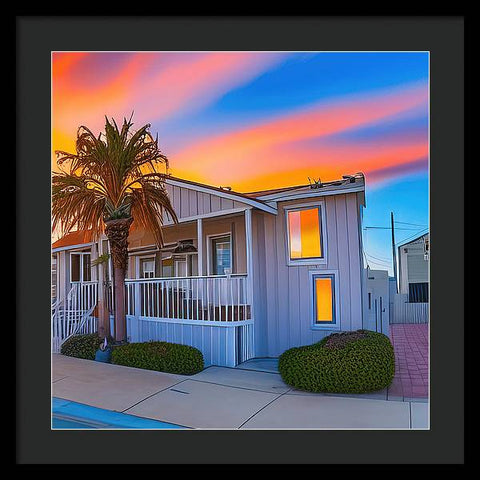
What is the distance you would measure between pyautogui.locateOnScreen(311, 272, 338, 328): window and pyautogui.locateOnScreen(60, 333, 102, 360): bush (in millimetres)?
3608

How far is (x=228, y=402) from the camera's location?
5.25 m

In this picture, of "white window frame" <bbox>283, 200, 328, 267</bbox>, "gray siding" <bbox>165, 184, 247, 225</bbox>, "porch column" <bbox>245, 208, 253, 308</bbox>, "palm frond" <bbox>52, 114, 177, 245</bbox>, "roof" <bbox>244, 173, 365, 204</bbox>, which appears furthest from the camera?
"gray siding" <bbox>165, 184, 247, 225</bbox>

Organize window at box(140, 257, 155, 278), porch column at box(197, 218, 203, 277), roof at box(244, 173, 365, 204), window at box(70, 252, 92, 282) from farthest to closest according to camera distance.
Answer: window at box(70, 252, 92, 282) < window at box(140, 257, 155, 278) < porch column at box(197, 218, 203, 277) < roof at box(244, 173, 365, 204)

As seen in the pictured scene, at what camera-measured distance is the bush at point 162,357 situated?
648 cm

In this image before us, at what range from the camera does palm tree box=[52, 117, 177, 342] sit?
6898 millimetres

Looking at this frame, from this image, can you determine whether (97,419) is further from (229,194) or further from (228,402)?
(229,194)

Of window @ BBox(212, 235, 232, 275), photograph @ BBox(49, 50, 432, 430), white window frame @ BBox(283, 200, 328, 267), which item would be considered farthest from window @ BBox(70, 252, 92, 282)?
white window frame @ BBox(283, 200, 328, 267)

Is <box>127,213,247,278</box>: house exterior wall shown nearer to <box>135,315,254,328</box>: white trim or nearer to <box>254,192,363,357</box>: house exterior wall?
<box>254,192,363,357</box>: house exterior wall

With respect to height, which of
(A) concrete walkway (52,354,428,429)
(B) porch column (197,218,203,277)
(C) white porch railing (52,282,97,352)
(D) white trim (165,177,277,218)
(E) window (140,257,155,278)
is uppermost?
(D) white trim (165,177,277,218)

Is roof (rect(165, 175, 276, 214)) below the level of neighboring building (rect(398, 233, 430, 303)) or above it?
above

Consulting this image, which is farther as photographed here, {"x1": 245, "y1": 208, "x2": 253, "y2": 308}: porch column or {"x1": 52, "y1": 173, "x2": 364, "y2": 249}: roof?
{"x1": 245, "y1": 208, "x2": 253, "y2": 308}: porch column
